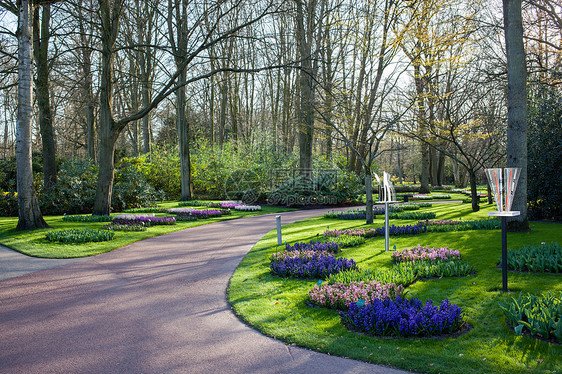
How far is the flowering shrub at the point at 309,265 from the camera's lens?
6.09 meters

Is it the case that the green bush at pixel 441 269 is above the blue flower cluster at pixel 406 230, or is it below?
below

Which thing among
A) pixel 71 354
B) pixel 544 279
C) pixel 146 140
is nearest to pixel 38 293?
pixel 71 354

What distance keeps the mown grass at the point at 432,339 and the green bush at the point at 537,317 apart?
0.33 ft

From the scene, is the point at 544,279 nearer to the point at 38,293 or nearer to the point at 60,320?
the point at 60,320

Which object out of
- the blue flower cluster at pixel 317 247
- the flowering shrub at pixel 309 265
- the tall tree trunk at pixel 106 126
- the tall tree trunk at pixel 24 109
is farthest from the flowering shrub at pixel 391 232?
the tall tree trunk at pixel 106 126

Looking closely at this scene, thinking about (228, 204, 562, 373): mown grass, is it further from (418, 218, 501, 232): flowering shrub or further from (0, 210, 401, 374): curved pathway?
(418, 218, 501, 232): flowering shrub

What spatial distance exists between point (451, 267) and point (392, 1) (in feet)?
35.5

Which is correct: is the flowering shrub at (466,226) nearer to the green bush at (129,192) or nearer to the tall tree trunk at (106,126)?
the tall tree trunk at (106,126)

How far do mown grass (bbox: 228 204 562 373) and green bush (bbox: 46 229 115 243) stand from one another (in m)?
4.64

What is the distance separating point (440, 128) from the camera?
13.9 meters

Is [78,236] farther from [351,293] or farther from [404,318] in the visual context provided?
[404,318]

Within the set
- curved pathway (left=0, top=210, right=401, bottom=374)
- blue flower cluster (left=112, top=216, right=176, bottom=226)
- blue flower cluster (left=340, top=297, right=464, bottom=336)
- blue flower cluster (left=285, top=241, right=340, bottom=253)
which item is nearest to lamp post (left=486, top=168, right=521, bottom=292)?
blue flower cluster (left=340, top=297, right=464, bottom=336)

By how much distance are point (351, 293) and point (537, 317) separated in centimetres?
193

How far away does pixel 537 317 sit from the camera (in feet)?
11.6
